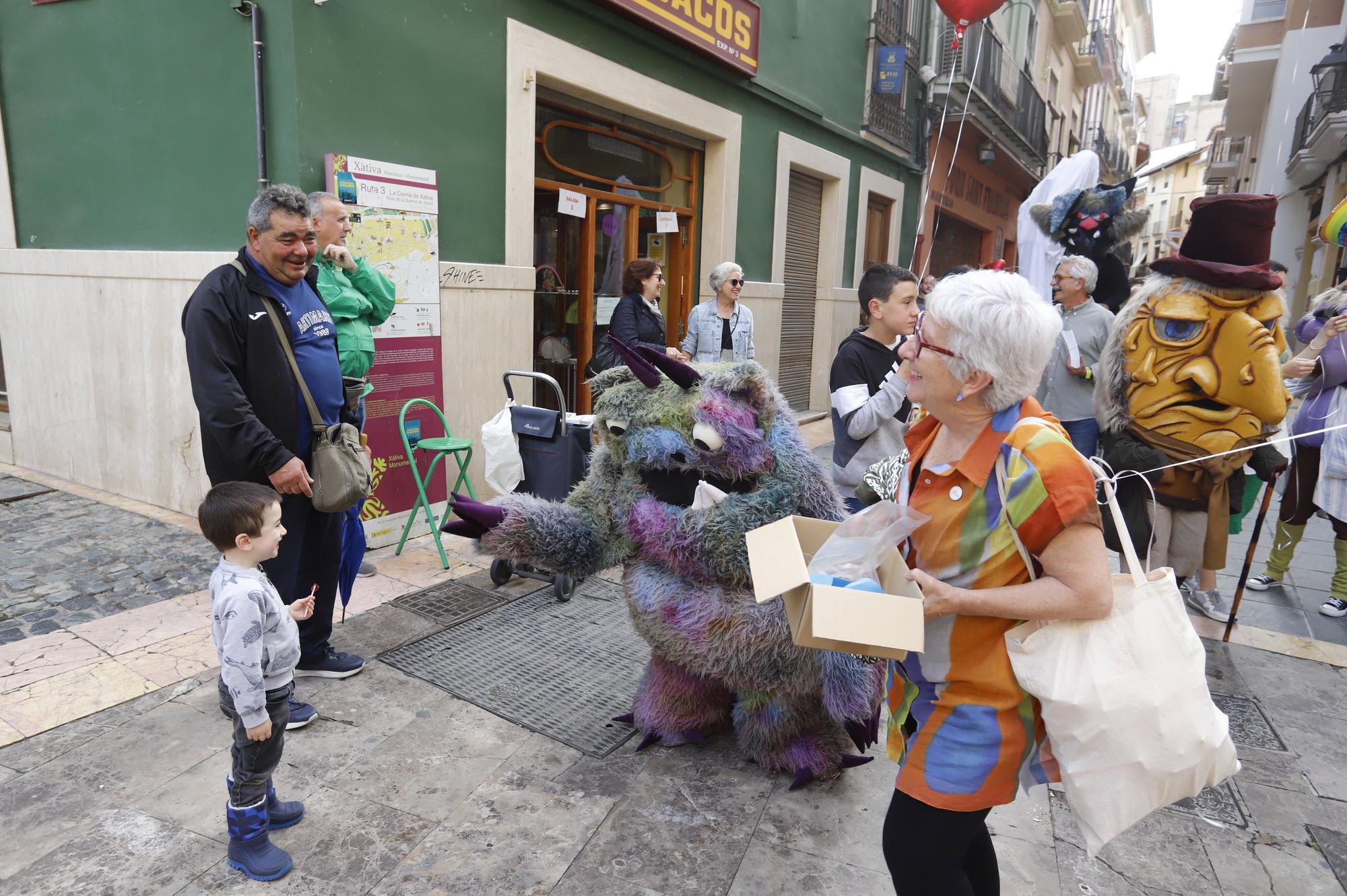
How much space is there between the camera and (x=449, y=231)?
216 inches

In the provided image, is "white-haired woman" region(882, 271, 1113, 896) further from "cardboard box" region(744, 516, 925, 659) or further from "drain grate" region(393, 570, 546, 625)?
"drain grate" region(393, 570, 546, 625)

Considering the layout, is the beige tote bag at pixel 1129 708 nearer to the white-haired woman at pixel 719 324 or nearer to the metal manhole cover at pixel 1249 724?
the metal manhole cover at pixel 1249 724

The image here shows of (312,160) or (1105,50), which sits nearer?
(312,160)

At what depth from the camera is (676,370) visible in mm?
2596

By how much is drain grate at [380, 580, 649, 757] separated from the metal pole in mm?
2765

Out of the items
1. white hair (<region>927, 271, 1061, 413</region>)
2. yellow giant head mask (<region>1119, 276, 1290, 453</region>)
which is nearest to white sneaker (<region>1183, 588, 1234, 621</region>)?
yellow giant head mask (<region>1119, 276, 1290, 453</region>)

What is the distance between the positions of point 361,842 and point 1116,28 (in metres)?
40.6

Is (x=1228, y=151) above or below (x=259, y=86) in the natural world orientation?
above

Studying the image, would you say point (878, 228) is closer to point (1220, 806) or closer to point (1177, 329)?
point (1177, 329)

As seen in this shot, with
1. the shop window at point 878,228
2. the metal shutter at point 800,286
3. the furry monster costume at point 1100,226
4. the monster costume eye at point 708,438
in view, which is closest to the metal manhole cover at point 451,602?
the monster costume eye at point 708,438

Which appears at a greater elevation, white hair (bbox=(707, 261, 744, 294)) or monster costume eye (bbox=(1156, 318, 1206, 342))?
white hair (bbox=(707, 261, 744, 294))

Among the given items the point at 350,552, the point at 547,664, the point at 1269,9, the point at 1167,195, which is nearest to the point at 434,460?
the point at 350,552

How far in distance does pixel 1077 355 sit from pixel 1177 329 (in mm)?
1052

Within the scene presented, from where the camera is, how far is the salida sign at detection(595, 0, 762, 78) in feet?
22.7
